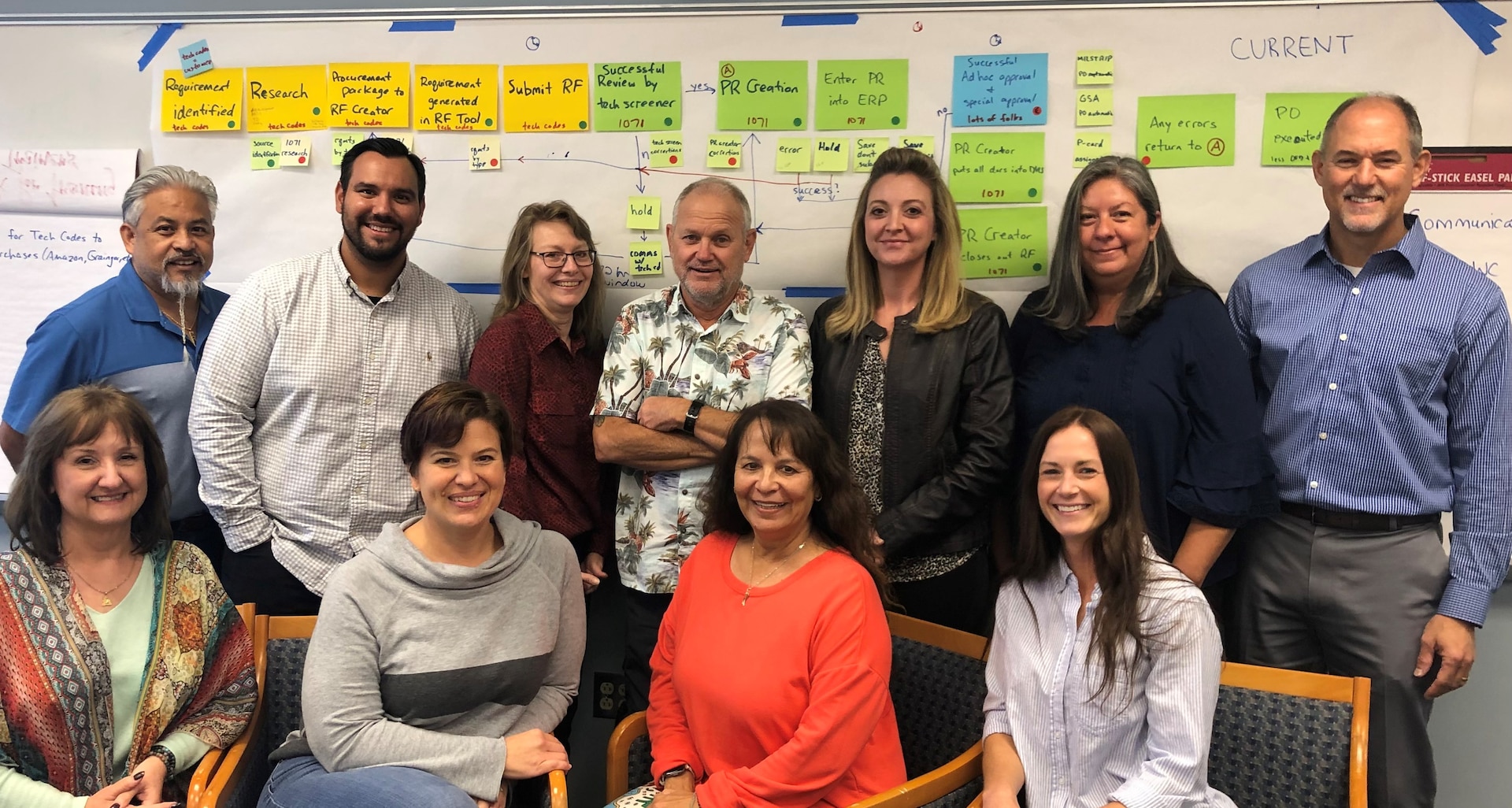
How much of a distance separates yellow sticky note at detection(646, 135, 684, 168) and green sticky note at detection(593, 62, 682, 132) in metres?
0.03

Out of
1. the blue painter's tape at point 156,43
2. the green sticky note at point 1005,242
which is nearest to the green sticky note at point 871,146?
the green sticky note at point 1005,242

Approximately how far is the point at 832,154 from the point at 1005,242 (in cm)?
56

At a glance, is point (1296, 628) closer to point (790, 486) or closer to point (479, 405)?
point (790, 486)

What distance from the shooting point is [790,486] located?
1.96 metres

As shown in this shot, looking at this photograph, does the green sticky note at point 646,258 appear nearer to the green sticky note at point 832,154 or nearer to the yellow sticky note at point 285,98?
the green sticky note at point 832,154

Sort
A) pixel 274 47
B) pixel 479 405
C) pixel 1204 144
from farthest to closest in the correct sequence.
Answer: pixel 274 47, pixel 1204 144, pixel 479 405

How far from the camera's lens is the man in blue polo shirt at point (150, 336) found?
2.48m

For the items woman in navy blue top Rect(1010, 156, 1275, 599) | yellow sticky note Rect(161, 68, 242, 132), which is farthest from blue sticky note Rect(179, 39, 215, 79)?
woman in navy blue top Rect(1010, 156, 1275, 599)

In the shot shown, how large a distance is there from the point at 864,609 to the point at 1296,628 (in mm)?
1211

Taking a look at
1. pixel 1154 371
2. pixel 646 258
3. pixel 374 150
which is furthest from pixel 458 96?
pixel 1154 371

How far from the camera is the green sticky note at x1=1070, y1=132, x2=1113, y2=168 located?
276 centimetres

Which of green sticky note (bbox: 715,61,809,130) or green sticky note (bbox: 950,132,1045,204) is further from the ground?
green sticky note (bbox: 715,61,809,130)

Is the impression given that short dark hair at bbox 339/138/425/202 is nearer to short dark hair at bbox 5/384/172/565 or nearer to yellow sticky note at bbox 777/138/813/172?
short dark hair at bbox 5/384/172/565

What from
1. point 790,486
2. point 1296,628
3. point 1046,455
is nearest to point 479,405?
point 790,486
